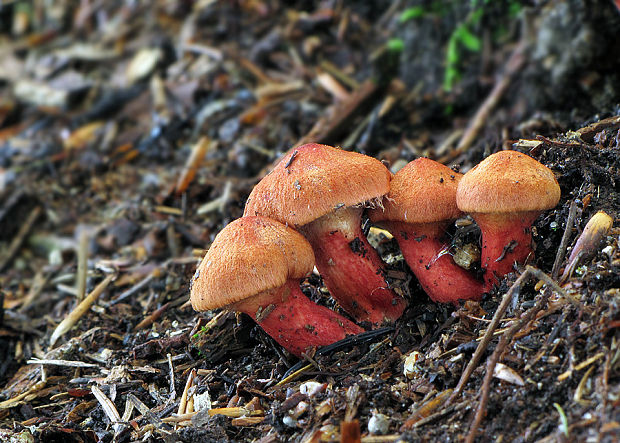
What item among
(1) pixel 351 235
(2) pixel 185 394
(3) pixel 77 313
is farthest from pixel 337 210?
(3) pixel 77 313

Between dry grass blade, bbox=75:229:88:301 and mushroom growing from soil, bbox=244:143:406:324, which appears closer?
mushroom growing from soil, bbox=244:143:406:324

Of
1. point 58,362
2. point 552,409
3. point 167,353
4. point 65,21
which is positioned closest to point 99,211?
point 58,362

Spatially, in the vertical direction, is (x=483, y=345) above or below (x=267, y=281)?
below

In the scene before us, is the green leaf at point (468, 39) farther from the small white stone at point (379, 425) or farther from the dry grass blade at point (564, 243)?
the small white stone at point (379, 425)

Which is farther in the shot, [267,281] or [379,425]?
[267,281]

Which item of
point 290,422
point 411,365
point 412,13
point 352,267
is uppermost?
point 412,13

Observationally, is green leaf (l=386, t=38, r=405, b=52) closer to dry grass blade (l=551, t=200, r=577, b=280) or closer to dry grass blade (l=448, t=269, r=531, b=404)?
dry grass blade (l=551, t=200, r=577, b=280)

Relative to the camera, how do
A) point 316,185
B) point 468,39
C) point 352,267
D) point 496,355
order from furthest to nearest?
1. point 468,39
2. point 352,267
3. point 316,185
4. point 496,355

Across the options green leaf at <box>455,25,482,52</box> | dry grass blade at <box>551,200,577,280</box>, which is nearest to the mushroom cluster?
dry grass blade at <box>551,200,577,280</box>

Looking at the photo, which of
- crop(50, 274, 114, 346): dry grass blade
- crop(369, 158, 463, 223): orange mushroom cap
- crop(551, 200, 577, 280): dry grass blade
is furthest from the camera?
crop(50, 274, 114, 346): dry grass blade

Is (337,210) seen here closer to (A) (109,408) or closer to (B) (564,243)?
(B) (564,243)
